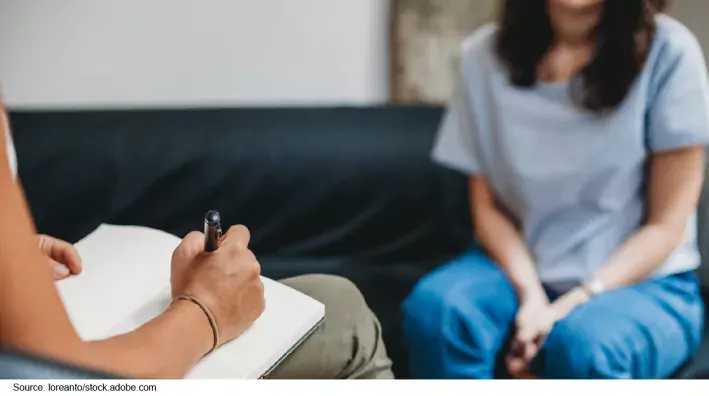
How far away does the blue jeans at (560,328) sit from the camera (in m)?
0.80

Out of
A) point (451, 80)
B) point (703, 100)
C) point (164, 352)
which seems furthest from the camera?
point (451, 80)

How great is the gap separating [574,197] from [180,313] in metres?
0.46

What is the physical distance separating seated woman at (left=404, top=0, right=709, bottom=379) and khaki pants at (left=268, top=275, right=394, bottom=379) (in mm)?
57

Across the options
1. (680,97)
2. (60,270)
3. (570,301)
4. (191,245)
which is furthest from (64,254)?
(680,97)

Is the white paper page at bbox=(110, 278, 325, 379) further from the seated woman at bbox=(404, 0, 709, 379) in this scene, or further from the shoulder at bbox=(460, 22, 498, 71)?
the shoulder at bbox=(460, 22, 498, 71)

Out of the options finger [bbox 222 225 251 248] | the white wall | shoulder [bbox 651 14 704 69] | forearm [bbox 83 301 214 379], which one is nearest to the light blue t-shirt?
shoulder [bbox 651 14 704 69]

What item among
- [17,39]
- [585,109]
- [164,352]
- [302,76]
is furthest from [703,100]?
[17,39]

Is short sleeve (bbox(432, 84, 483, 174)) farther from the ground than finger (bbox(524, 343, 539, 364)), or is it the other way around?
short sleeve (bbox(432, 84, 483, 174))

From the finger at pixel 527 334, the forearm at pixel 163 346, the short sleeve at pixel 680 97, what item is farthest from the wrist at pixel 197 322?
the short sleeve at pixel 680 97

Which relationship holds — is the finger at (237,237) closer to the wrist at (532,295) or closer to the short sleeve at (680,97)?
the wrist at (532,295)

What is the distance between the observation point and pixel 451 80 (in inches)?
35.8

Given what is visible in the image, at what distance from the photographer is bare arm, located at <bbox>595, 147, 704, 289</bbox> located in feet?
2.62

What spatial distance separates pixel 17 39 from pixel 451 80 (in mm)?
508
